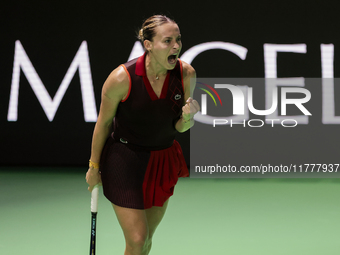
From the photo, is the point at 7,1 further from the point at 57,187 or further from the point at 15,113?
the point at 57,187

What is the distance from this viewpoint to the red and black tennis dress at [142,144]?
7.53 feet

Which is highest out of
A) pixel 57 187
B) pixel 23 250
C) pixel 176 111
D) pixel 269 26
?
pixel 269 26

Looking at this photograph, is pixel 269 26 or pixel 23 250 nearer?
pixel 23 250

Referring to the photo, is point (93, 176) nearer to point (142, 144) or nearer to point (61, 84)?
point (142, 144)

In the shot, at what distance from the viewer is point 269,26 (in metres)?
6.58

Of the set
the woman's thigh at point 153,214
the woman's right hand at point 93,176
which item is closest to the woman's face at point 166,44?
the woman's right hand at point 93,176

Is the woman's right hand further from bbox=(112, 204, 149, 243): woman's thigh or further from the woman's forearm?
bbox=(112, 204, 149, 243): woman's thigh

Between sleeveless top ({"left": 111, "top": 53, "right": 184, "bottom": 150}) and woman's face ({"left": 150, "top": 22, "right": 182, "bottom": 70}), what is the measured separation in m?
0.11

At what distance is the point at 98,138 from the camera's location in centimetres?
241

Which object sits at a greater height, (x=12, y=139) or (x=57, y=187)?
(x=12, y=139)

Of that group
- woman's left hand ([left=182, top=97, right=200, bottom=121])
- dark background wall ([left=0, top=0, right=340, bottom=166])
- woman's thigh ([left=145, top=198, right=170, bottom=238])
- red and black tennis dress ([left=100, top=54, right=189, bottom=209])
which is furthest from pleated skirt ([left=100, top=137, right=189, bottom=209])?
dark background wall ([left=0, top=0, right=340, bottom=166])

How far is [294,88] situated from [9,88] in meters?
4.12

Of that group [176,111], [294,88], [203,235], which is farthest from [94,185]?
[294,88]

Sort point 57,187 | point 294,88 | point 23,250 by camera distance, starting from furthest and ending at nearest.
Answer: point 294,88 < point 57,187 < point 23,250
